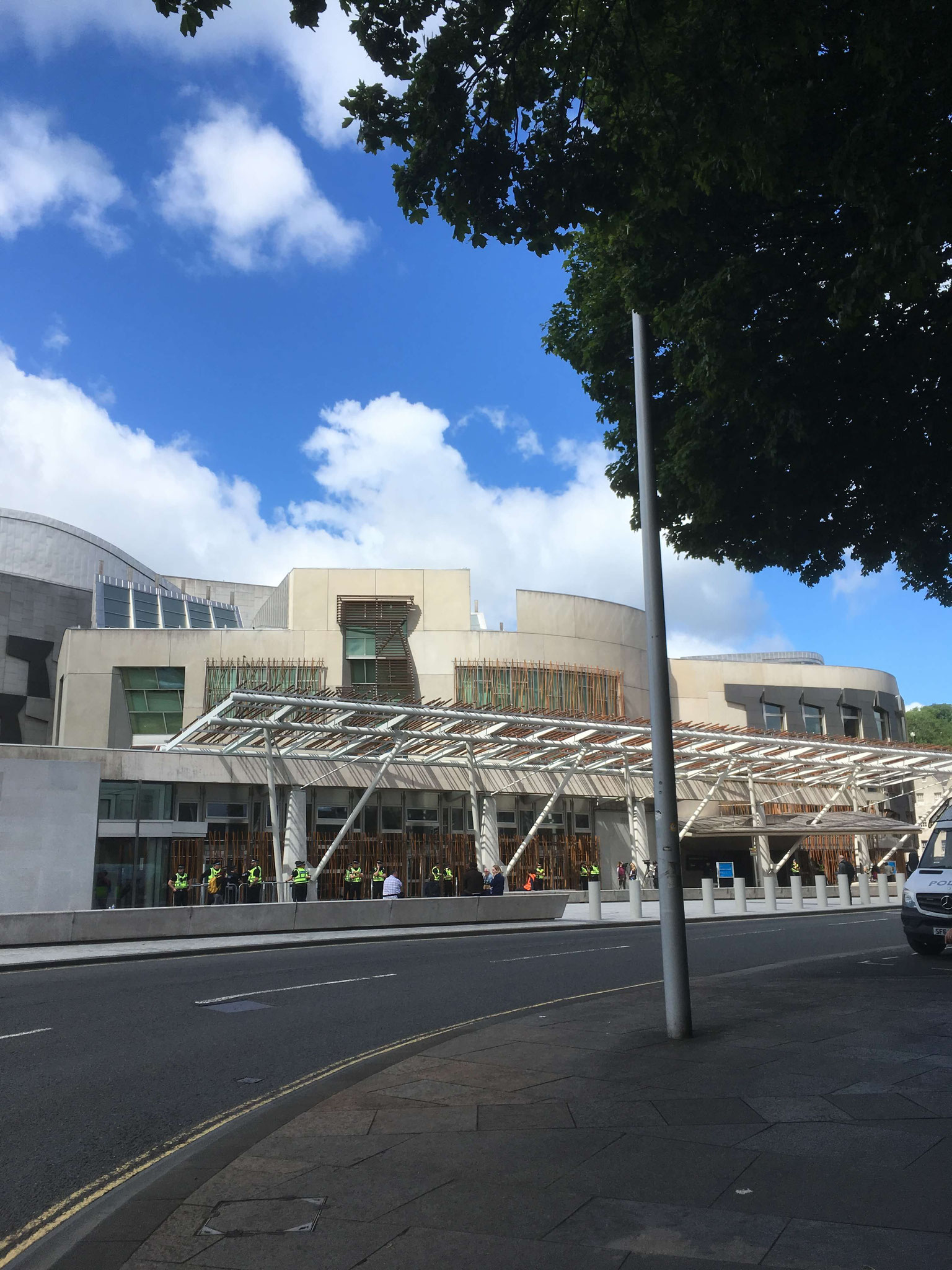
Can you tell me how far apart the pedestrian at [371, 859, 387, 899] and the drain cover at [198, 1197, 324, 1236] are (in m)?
29.8

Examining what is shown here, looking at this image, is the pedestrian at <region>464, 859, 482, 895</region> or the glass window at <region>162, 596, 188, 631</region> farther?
the glass window at <region>162, 596, 188, 631</region>

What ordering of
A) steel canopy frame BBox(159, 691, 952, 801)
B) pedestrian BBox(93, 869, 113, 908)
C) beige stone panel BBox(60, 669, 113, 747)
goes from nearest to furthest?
pedestrian BBox(93, 869, 113, 908)
steel canopy frame BBox(159, 691, 952, 801)
beige stone panel BBox(60, 669, 113, 747)

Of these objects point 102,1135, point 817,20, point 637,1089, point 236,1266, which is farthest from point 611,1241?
point 817,20

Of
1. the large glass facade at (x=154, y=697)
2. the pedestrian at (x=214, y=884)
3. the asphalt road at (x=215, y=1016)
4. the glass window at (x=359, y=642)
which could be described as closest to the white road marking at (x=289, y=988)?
the asphalt road at (x=215, y=1016)

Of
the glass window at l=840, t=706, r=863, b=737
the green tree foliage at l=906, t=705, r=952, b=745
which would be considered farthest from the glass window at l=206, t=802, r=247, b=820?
the green tree foliage at l=906, t=705, r=952, b=745

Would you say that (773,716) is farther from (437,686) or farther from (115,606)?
(115,606)

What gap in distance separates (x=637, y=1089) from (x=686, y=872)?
50.9m

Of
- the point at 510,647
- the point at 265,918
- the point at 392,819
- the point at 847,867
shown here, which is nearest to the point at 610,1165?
the point at 265,918

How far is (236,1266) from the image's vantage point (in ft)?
13.1

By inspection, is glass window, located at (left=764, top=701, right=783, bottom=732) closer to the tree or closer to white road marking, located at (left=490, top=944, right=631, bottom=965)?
white road marking, located at (left=490, top=944, right=631, bottom=965)

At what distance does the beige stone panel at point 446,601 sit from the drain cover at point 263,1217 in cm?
4275

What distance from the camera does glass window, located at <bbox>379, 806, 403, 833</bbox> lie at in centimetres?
4138

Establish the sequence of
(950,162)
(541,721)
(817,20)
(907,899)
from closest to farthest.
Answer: (817,20) → (950,162) → (907,899) → (541,721)

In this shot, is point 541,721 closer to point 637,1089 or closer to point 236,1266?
point 637,1089
